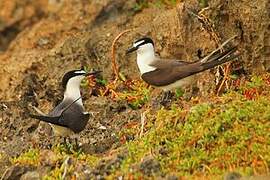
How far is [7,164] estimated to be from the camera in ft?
34.4

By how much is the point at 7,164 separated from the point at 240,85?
10.4 ft

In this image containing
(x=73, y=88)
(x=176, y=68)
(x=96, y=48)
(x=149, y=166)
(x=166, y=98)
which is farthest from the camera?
(x=96, y=48)

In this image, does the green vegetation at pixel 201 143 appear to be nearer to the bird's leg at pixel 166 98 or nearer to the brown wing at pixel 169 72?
the brown wing at pixel 169 72

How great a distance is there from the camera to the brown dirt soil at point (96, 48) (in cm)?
1196

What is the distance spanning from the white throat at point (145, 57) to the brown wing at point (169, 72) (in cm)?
21

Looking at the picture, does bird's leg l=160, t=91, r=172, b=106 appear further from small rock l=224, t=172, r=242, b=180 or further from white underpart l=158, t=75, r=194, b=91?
small rock l=224, t=172, r=242, b=180

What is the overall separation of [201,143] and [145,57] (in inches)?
100

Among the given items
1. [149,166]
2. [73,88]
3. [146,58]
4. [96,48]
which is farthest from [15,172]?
[96,48]

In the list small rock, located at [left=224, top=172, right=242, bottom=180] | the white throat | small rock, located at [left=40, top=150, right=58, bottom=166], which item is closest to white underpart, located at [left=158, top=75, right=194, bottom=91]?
the white throat

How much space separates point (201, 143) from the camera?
9.90 metres

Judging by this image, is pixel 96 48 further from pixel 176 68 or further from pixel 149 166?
pixel 149 166

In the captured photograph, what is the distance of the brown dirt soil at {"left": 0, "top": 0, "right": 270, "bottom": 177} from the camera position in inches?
471

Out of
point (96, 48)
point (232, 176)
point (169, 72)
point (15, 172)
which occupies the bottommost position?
point (232, 176)

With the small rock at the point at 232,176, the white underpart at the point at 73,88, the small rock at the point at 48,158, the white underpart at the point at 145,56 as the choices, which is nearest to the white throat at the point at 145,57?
the white underpart at the point at 145,56
